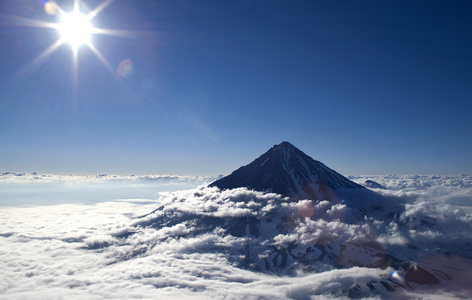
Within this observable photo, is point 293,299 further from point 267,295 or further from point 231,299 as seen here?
point 231,299

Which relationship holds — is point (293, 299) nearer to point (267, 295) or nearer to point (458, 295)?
point (267, 295)

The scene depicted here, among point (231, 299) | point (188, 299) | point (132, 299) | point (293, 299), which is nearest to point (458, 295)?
point (293, 299)

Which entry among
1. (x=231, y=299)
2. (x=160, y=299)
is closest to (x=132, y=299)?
(x=160, y=299)

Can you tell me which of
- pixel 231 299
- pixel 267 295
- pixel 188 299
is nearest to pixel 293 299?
pixel 267 295

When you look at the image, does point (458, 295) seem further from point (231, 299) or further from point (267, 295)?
point (231, 299)

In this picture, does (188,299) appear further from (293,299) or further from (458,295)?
(458,295)

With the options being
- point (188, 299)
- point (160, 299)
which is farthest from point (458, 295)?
point (160, 299)
